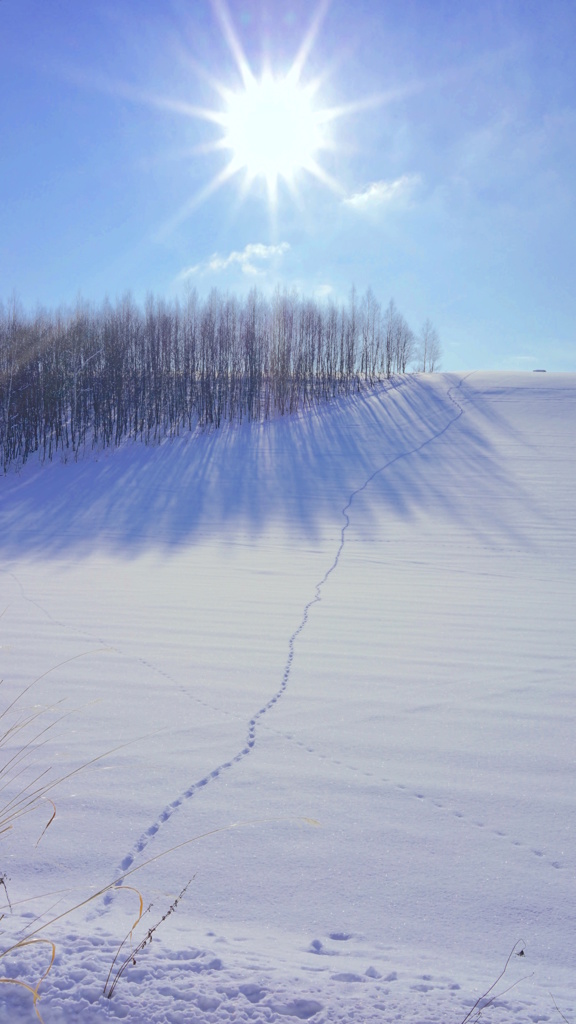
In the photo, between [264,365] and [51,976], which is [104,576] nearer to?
→ [51,976]

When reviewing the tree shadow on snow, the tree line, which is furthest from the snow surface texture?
the tree line

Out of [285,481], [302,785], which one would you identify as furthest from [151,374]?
[302,785]

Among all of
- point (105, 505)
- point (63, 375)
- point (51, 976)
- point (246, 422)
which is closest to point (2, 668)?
point (51, 976)

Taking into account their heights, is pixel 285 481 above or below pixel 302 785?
above

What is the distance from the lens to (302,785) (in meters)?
2.61

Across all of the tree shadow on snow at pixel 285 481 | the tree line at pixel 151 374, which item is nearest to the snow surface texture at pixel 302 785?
the tree shadow on snow at pixel 285 481

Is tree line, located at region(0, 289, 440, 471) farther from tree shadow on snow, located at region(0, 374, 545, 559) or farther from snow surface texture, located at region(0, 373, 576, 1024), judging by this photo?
snow surface texture, located at region(0, 373, 576, 1024)

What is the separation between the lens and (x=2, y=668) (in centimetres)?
393

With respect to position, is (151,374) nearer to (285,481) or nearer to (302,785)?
(285,481)

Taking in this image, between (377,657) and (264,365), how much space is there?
21.3 meters

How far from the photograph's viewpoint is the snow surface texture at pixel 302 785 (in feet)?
5.07

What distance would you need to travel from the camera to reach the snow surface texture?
5.07ft

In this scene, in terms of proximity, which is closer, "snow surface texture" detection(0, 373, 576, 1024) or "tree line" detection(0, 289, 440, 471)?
"snow surface texture" detection(0, 373, 576, 1024)

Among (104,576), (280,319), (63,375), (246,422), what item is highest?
(280,319)
